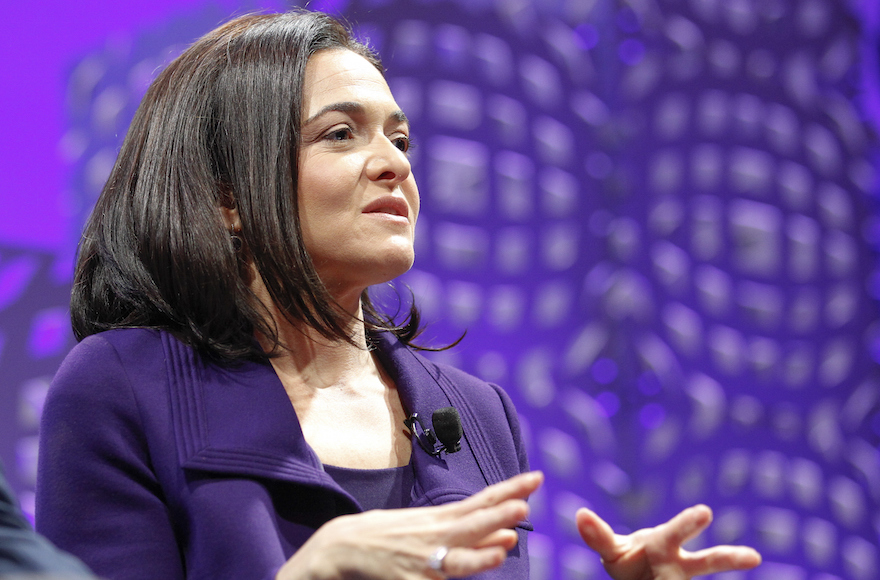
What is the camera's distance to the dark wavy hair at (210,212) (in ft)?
4.55

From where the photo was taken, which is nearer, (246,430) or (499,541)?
(499,541)

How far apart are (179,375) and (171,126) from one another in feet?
1.57

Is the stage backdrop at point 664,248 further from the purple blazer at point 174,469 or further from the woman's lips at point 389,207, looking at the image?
the purple blazer at point 174,469

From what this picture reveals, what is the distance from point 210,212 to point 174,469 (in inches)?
17.9

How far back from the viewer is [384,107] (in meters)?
1.58

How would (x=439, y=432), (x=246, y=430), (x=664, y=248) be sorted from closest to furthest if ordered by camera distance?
(x=246, y=430) < (x=439, y=432) < (x=664, y=248)

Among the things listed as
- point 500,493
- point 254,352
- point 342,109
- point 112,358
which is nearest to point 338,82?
point 342,109

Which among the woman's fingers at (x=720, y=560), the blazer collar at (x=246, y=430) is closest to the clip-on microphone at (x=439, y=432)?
the blazer collar at (x=246, y=430)

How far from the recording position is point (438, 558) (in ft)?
2.87

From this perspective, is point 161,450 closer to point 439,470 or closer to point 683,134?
point 439,470

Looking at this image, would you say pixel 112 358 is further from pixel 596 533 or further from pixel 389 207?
pixel 596 533

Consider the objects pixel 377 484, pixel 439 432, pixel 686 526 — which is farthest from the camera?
pixel 439 432

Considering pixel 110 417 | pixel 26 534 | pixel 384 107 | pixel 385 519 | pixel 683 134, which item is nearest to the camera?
pixel 26 534

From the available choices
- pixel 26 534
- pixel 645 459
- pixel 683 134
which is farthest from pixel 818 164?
pixel 26 534
